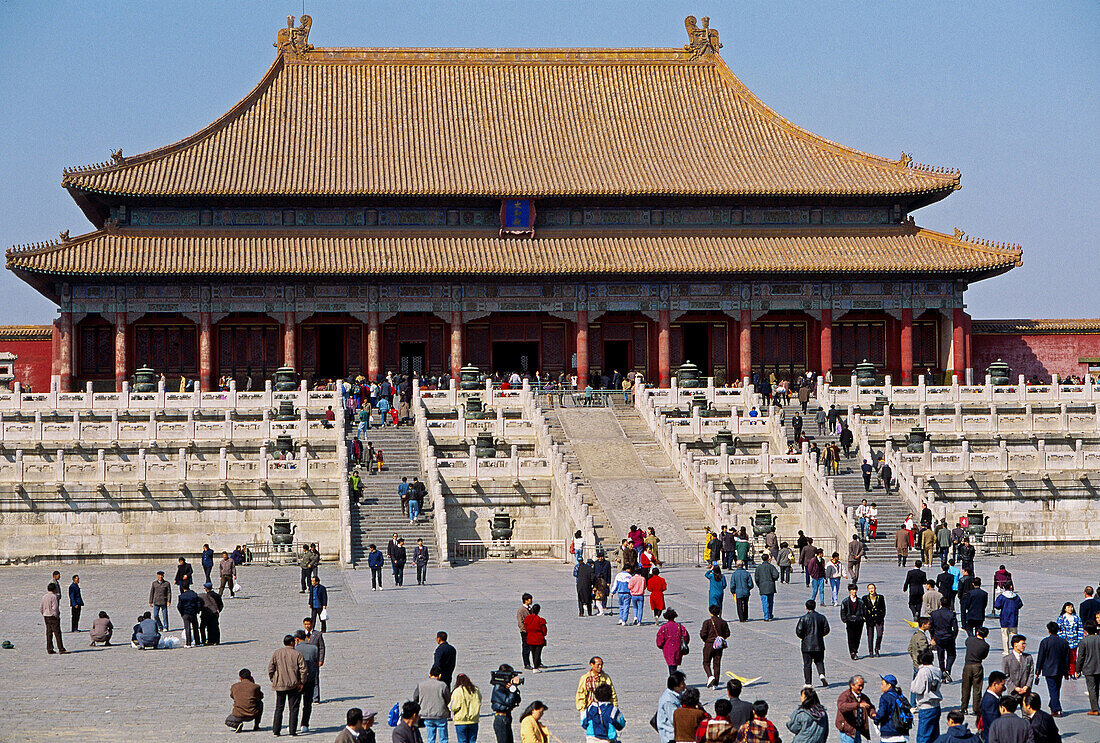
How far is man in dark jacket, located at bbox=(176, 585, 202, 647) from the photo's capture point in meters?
26.2

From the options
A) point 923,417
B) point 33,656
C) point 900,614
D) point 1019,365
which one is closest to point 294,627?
point 33,656

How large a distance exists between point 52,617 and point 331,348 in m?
40.6

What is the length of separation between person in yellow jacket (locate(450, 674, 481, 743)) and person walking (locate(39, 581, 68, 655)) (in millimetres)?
10172

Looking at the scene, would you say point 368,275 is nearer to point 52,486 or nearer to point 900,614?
point 52,486

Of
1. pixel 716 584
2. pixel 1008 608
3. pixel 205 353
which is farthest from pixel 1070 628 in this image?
pixel 205 353

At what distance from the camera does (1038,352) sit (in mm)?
67250

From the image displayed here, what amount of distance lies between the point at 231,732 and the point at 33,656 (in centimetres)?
751

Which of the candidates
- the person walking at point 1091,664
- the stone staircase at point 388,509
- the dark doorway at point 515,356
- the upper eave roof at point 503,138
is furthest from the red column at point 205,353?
the person walking at point 1091,664

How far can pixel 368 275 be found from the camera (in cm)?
6319

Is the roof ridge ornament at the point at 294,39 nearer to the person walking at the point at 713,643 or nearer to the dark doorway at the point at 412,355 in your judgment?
the dark doorway at the point at 412,355

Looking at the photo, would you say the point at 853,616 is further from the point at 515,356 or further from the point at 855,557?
the point at 515,356

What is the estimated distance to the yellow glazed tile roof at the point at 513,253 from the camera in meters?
62.9

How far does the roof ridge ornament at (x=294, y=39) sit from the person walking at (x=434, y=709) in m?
59.7

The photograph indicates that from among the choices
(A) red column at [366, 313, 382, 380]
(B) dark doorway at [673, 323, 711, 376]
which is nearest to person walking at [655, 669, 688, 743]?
(A) red column at [366, 313, 382, 380]
